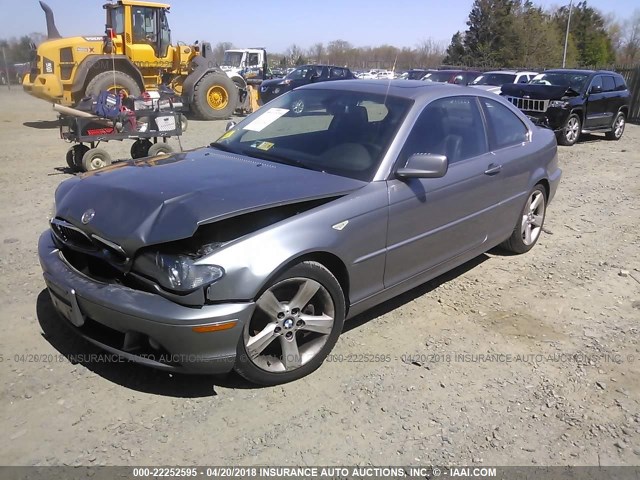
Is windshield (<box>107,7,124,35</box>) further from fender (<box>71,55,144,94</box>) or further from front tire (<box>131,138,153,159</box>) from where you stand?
front tire (<box>131,138,153,159</box>)

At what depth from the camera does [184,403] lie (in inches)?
116

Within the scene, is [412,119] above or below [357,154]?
above

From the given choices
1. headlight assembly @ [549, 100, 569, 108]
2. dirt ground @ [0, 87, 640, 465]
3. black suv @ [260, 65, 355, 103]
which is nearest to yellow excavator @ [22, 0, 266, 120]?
black suv @ [260, 65, 355, 103]

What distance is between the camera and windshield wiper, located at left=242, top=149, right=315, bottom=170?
12.1 feet

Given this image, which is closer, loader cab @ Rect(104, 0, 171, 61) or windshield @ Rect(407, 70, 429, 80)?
loader cab @ Rect(104, 0, 171, 61)

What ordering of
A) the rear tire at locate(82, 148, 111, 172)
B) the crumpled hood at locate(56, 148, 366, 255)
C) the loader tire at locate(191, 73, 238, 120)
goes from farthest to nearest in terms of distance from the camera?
1. the loader tire at locate(191, 73, 238, 120)
2. the rear tire at locate(82, 148, 111, 172)
3. the crumpled hood at locate(56, 148, 366, 255)

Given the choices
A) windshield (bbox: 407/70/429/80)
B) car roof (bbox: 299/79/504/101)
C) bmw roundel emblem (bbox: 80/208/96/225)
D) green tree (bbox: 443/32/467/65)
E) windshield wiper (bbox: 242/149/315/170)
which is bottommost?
bmw roundel emblem (bbox: 80/208/96/225)

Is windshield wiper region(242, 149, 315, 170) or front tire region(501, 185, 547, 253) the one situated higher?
windshield wiper region(242, 149, 315, 170)

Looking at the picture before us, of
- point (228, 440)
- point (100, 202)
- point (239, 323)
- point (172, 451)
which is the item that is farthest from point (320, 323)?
point (100, 202)

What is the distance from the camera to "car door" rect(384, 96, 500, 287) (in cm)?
362

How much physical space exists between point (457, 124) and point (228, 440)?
290 centimetres

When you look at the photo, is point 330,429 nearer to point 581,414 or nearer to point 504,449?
point 504,449

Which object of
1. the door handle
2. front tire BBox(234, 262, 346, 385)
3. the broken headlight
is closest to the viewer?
the broken headlight

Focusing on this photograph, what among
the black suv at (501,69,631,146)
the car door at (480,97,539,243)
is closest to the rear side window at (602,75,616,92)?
the black suv at (501,69,631,146)
